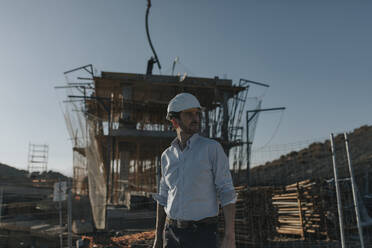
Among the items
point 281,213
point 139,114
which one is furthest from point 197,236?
point 139,114

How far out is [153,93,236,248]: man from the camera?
2.12 m

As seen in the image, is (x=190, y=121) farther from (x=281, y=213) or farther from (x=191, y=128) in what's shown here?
(x=281, y=213)

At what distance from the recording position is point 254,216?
9.26 m

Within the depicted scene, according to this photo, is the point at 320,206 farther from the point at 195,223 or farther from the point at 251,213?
the point at 195,223

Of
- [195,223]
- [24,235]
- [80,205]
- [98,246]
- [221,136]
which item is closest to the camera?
[195,223]

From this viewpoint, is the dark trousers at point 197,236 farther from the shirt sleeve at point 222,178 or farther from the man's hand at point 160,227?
the man's hand at point 160,227

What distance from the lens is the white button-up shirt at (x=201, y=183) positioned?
215cm

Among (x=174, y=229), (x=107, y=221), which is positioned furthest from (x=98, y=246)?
(x=174, y=229)

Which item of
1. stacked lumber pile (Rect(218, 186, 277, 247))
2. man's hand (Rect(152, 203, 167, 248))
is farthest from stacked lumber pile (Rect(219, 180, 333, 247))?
man's hand (Rect(152, 203, 167, 248))

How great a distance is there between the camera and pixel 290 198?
9.97m

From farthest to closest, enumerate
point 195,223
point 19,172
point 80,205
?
point 19,172
point 80,205
point 195,223

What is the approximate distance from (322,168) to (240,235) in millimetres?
17379

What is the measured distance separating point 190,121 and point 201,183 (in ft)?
1.74

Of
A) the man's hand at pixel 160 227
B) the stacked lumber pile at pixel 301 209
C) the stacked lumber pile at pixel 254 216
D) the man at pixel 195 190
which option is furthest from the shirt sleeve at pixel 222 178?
the stacked lumber pile at pixel 301 209
